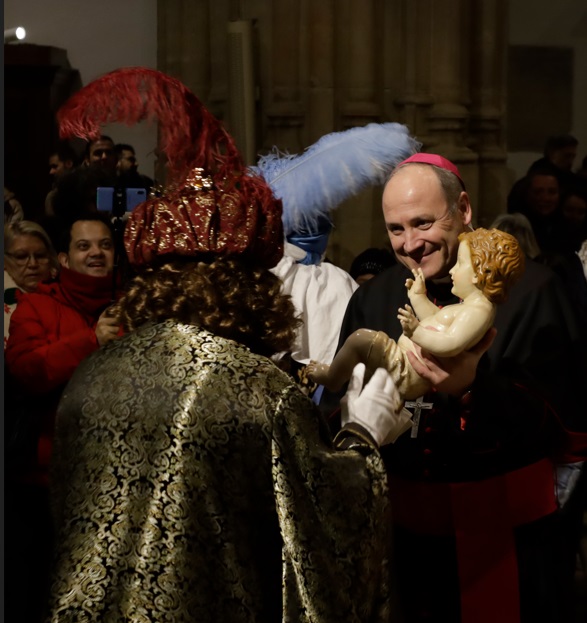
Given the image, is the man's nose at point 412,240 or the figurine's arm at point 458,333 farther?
the man's nose at point 412,240

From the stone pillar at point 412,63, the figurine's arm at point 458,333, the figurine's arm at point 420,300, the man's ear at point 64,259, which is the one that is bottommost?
the man's ear at point 64,259

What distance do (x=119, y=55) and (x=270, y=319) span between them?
532 centimetres

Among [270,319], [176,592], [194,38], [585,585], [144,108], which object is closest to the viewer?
[176,592]

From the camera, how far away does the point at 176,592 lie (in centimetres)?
227

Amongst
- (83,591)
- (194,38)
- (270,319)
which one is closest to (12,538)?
(83,591)

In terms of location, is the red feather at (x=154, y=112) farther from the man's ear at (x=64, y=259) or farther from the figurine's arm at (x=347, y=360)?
the man's ear at (x=64, y=259)

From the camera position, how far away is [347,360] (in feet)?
9.20

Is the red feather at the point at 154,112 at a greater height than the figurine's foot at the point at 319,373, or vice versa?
the red feather at the point at 154,112

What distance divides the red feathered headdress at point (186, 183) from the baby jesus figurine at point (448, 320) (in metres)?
0.34

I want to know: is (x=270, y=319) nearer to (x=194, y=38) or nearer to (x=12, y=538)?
(x=12, y=538)

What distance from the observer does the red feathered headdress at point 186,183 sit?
98.3 inches

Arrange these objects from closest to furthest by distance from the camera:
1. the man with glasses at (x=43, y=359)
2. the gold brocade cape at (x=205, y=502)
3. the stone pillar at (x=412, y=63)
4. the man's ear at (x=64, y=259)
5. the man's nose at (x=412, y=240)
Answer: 1. the gold brocade cape at (x=205, y=502)
2. the man's nose at (x=412, y=240)
3. the man with glasses at (x=43, y=359)
4. the man's ear at (x=64, y=259)
5. the stone pillar at (x=412, y=63)

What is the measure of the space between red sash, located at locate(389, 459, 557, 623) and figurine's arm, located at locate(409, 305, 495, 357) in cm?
54

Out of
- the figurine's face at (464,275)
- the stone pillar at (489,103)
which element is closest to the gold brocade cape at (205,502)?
the figurine's face at (464,275)
